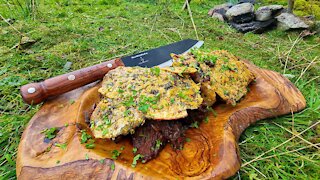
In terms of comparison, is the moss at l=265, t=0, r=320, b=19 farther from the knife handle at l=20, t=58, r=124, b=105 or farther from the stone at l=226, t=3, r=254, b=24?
the knife handle at l=20, t=58, r=124, b=105

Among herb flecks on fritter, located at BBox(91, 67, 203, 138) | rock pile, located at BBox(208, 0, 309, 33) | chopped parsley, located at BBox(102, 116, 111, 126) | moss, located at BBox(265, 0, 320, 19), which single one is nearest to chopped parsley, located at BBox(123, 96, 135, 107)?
herb flecks on fritter, located at BBox(91, 67, 203, 138)

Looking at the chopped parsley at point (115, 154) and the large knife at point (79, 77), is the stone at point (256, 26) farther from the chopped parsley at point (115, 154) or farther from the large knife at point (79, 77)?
the chopped parsley at point (115, 154)

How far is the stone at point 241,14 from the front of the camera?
15.6 ft

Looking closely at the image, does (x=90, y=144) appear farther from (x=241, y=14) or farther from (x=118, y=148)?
(x=241, y=14)

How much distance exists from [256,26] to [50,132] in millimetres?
3987

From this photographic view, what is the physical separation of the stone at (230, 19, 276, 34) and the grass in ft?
0.72

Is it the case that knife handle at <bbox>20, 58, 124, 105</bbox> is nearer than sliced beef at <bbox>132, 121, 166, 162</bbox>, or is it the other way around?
sliced beef at <bbox>132, 121, 166, 162</bbox>

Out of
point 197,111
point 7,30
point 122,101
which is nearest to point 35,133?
point 122,101

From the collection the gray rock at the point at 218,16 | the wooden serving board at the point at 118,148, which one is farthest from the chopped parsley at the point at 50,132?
the gray rock at the point at 218,16

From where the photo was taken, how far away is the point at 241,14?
475 centimetres

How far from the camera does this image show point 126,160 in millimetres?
1322

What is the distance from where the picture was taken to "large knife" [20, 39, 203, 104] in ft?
5.23

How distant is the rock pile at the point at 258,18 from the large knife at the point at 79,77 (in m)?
2.82

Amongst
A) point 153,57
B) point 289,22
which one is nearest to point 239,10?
point 289,22
